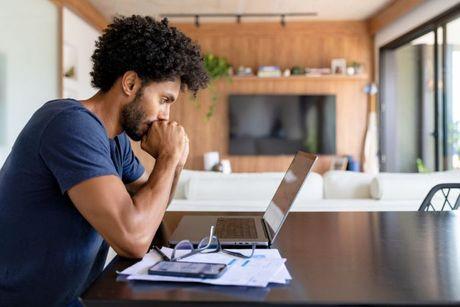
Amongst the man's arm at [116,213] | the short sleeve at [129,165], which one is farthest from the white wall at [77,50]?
the man's arm at [116,213]

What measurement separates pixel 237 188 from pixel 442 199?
102cm

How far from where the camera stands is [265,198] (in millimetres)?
2492

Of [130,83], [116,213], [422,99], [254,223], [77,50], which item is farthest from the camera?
[422,99]

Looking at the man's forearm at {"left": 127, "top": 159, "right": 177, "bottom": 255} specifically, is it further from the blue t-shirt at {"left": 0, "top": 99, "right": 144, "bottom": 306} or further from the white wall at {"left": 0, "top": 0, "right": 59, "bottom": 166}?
the white wall at {"left": 0, "top": 0, "right": 59, "bottom": 166}

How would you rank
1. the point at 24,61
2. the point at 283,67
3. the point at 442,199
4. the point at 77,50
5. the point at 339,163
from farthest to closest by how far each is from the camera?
the point at 283,67
the point at 339,163
the point at 77,50
the point at 24,61
the point at 442,199

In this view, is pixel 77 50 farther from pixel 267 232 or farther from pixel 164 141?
pixel 267 232

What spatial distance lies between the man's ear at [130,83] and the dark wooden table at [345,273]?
0.37 m

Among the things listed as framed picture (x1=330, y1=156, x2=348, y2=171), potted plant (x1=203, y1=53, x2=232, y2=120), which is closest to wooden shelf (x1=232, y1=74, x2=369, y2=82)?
potted plant (x1=203, y1=53, x2=232, y2=120)

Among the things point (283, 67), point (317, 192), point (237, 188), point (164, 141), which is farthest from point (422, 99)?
point (164, 141)

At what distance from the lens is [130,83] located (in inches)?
48.5

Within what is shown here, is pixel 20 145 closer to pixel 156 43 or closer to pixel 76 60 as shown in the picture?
pixel 156 43

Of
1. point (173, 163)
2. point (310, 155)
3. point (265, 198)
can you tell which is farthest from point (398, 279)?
point (265, 198)

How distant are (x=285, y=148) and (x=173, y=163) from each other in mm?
5688

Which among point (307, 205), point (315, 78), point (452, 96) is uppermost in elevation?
point (315, 78)
